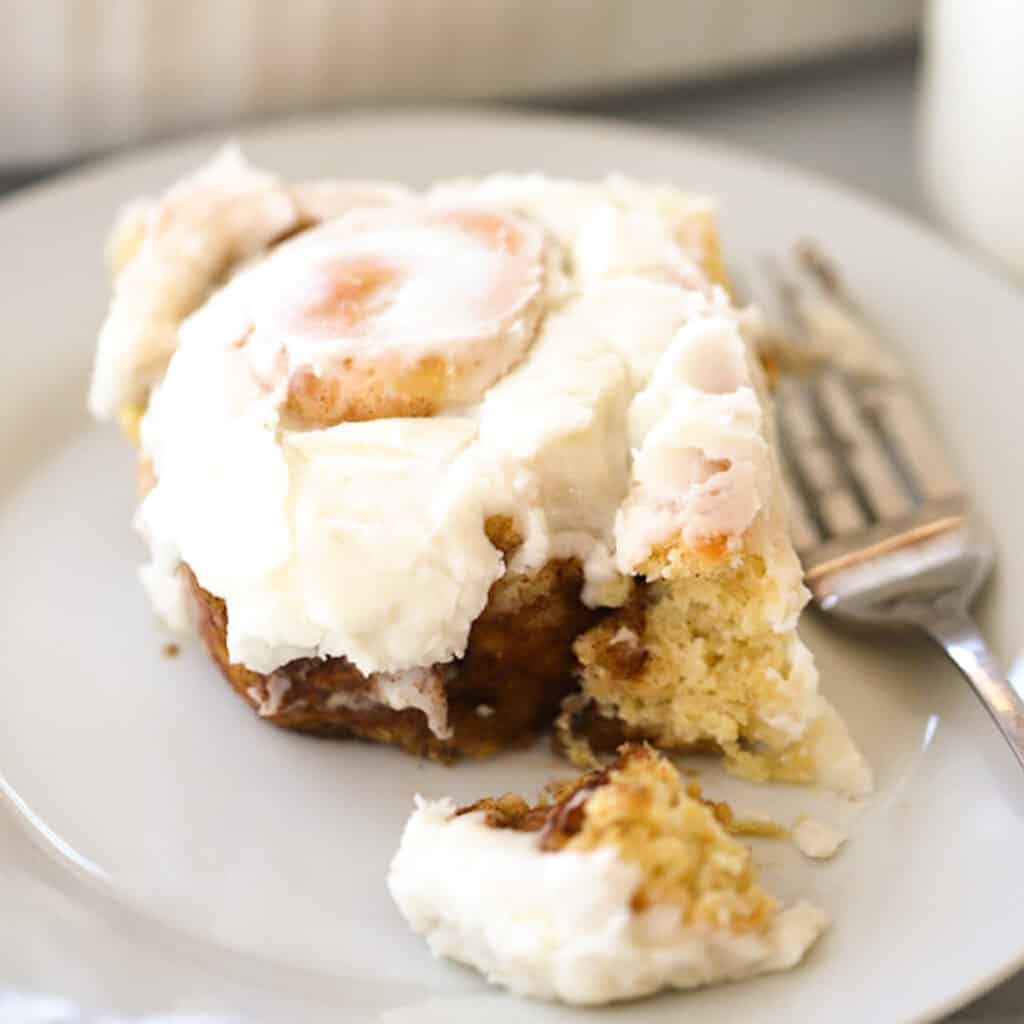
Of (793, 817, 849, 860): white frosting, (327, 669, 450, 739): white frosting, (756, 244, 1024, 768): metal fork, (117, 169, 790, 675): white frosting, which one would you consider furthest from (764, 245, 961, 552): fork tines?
(327, 669, 450, 739): white frosting

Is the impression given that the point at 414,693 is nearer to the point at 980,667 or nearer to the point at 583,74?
the point at 980,667

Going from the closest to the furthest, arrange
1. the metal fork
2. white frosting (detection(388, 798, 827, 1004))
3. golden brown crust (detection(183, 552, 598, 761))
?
1. white frosting (detection(388, 798, 827, 1004))
2. golden brown crust (detection(183, 552, 598, 761))
3. the metal fork

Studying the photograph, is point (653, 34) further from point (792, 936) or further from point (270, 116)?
point (792, 936)

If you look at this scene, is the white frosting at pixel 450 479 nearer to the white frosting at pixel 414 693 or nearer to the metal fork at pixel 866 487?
the white frosting at pixel 414 693

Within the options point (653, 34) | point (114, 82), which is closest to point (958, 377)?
point (653, 34)

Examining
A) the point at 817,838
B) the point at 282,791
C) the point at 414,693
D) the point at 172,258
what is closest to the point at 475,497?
the point at 414,693

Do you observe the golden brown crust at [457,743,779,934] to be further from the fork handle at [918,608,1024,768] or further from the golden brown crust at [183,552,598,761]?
the fork handle at [918,608,1024,768]
